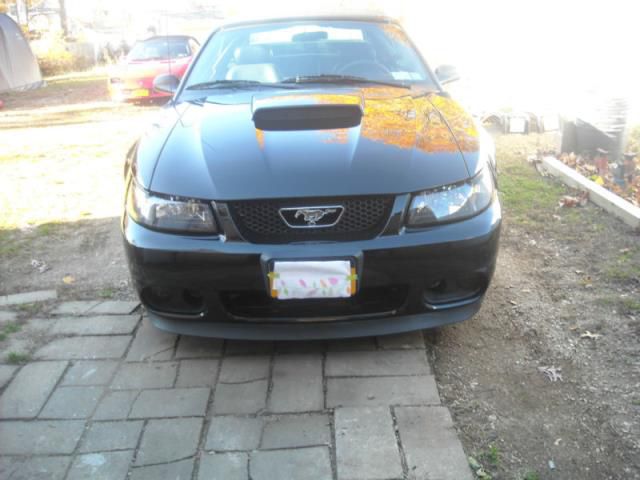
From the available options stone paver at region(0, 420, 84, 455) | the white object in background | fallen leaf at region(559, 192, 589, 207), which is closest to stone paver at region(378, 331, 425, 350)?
stone paver at region(0, 420, 84, 455)

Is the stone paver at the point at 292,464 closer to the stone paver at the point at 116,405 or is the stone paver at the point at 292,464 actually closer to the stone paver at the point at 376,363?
the stone paver at the point at 376,363

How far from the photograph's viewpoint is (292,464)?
84.7 inches

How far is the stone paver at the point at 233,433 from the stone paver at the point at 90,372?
0.63 meters

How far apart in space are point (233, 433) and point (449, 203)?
1.24 meters

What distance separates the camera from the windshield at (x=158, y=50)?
12039mm

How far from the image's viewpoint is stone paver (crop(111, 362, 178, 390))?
2.65m

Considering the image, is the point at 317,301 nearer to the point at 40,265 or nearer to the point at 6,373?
the point at 6,373

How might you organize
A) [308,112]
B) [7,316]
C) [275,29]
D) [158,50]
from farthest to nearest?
[158,50], [275,29], [7,316], [308,112]

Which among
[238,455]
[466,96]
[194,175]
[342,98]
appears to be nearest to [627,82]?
[466,96]

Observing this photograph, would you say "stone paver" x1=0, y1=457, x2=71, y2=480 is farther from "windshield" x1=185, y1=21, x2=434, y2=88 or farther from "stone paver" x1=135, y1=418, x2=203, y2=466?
"windshield" x1=185, y1=21, x2=434, y2=88

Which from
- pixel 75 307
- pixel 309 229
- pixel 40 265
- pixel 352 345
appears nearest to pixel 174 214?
pixel 309 229

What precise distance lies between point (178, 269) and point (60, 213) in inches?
118

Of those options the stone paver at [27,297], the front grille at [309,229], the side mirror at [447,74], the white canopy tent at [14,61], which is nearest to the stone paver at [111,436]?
the front grille at [309,229]

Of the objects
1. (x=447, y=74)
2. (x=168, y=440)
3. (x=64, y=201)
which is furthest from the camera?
(x=64, y=201)
